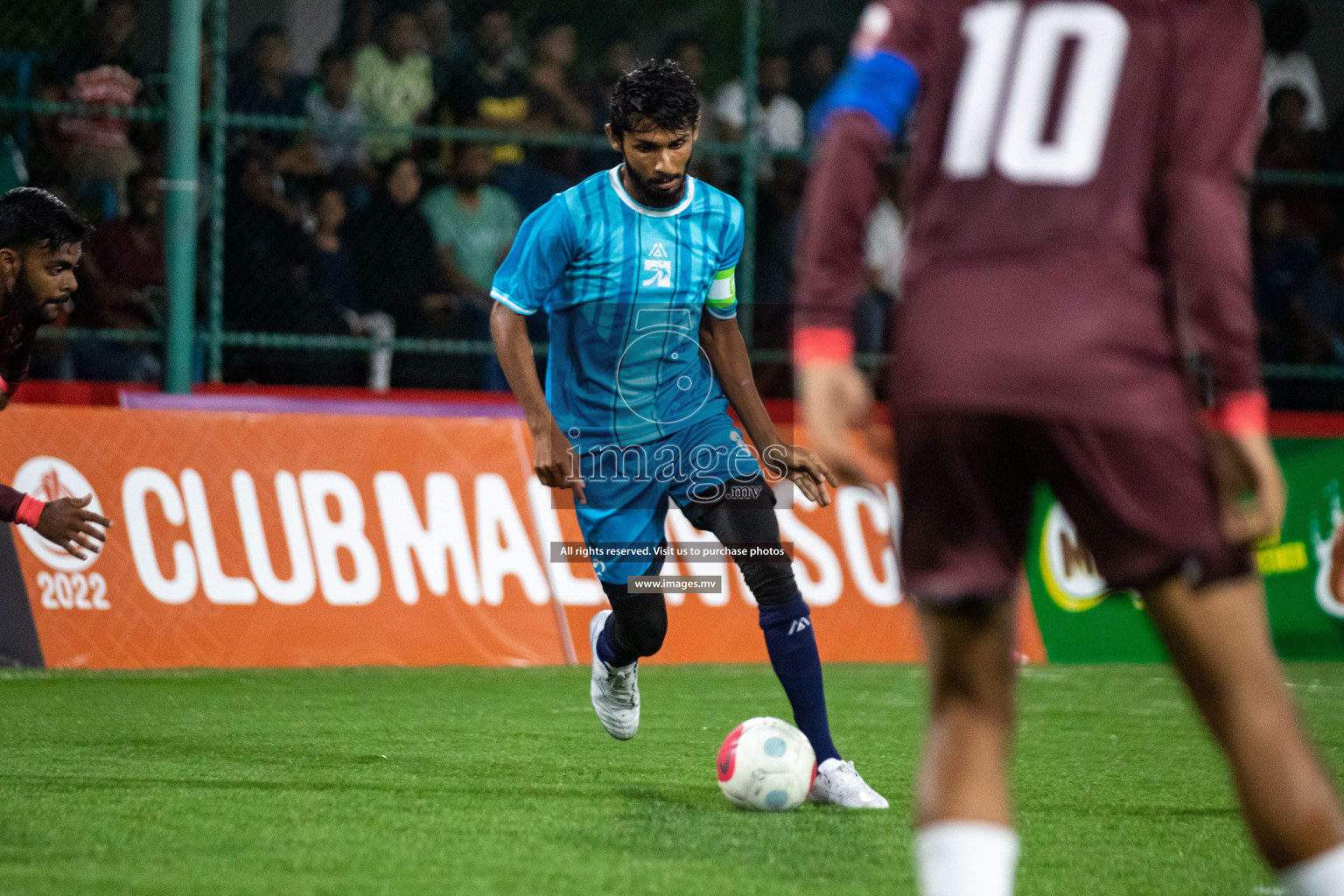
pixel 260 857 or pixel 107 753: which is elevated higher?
pixel 260 857

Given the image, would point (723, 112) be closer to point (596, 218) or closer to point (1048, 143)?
point (596, 218)

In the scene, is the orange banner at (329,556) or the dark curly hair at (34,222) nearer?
the dark curly hair at (34,222)

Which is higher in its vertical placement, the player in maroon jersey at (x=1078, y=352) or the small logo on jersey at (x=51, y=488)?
the player in maroon jersey at (x=1078, y=352)

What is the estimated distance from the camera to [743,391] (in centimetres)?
561

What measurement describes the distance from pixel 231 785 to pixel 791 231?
6.97 m

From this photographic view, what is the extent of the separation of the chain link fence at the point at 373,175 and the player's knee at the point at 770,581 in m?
4.97

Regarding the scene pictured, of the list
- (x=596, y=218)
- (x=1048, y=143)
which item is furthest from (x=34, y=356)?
(x=1048, y=143)

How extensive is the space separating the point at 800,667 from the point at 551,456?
1018 millimetres

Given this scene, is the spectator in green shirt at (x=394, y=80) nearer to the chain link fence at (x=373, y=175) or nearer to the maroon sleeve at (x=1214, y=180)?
the chain link fence at (x=373, y=175)

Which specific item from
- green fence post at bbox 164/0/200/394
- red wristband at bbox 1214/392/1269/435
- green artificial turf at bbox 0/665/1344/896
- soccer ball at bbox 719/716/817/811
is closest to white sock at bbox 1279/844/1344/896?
red wristband at bbox 1214/392/1269/435

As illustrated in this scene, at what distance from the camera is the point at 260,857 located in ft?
13.3

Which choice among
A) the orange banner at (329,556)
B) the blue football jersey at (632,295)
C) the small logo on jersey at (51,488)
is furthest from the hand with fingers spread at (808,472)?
the small logo on jersey at (51,488)

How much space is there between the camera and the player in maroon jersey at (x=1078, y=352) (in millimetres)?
2381

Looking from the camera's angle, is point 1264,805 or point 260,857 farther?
point 260,857
